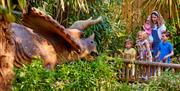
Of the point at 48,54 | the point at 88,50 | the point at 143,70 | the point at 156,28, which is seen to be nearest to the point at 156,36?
the point at 156,28

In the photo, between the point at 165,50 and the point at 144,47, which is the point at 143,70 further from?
the point at 165,50

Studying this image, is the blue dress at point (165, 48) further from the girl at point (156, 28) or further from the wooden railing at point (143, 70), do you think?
the wooden railing at point (143, 70)

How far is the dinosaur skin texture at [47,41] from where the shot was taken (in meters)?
5.14

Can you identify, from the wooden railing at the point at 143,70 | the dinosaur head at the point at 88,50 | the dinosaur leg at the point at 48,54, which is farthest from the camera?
the wooden railing at the point at 143,70

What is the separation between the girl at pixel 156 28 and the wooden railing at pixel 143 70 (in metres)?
0.37

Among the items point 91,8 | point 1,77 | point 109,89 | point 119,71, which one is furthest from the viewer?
point 91,8

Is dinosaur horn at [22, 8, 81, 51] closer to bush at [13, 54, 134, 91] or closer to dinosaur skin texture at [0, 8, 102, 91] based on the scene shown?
dinosaur skin texture at [0, 8, 102, 91]

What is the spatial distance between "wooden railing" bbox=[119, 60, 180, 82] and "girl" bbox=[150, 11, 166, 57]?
1.21 feet

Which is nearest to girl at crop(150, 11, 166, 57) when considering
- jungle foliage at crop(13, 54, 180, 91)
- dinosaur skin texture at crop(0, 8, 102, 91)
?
jungle foliage at crop(13, 54, 180, 91)

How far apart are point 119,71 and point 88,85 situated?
1.36 m

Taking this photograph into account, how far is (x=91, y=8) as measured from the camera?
9.97m

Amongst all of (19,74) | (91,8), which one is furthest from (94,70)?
(91,8)

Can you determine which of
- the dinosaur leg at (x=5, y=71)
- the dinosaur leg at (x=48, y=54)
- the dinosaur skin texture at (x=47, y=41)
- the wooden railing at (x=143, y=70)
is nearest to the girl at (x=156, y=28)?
the wooden railing at (x=143, y=70)

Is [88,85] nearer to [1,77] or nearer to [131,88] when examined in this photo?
[131,88]
